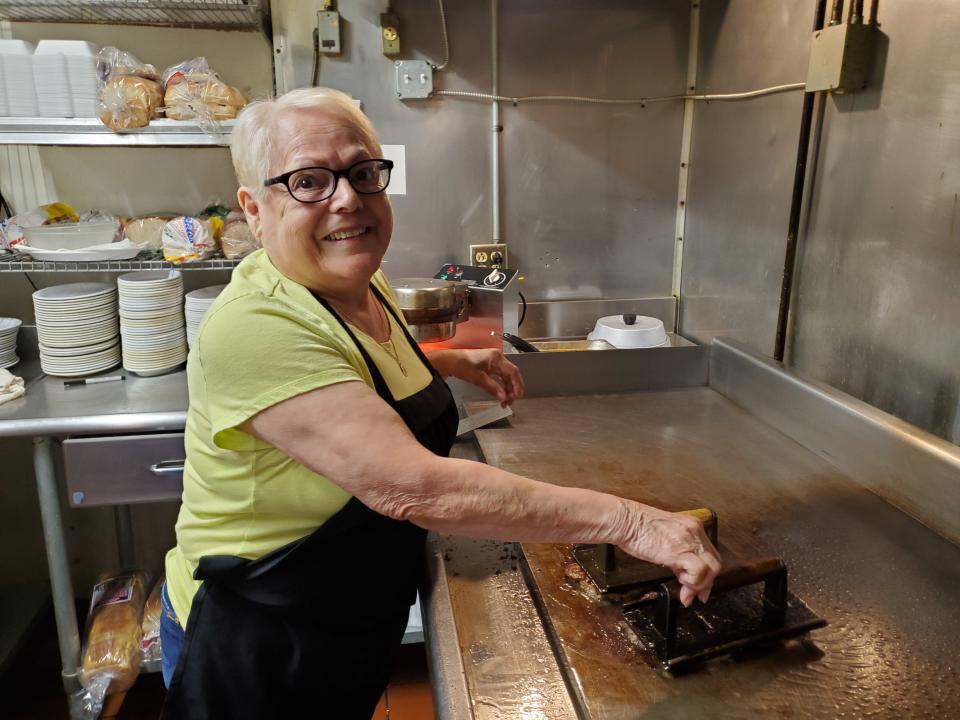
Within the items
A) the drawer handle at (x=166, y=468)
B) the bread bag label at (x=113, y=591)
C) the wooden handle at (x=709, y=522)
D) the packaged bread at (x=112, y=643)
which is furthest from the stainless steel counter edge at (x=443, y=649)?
the bread bag label at (x=113, y=591)

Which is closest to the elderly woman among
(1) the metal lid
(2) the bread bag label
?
(1) the metal lid

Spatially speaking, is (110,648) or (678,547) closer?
(678,547)

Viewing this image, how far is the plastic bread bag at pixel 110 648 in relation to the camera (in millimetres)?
1783

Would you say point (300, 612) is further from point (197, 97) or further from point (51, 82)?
point (51, 82)

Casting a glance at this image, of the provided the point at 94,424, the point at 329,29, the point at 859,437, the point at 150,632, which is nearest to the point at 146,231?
the point at 94,424

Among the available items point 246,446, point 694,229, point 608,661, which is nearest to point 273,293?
point 246,446

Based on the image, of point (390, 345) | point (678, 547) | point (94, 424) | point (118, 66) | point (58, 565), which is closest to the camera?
point (678, 547)

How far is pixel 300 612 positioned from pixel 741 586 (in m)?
0.61

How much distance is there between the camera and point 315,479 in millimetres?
934

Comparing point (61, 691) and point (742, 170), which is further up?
point (742, 170)

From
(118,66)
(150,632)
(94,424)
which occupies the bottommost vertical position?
(150,632)

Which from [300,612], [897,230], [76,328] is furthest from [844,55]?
[76,328]

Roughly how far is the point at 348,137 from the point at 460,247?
1236 mm

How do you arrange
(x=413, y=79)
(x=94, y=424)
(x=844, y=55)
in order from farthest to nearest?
1. (x=413, y=79)
2. (x=94, y=424)
3. (x=844, y=55)
